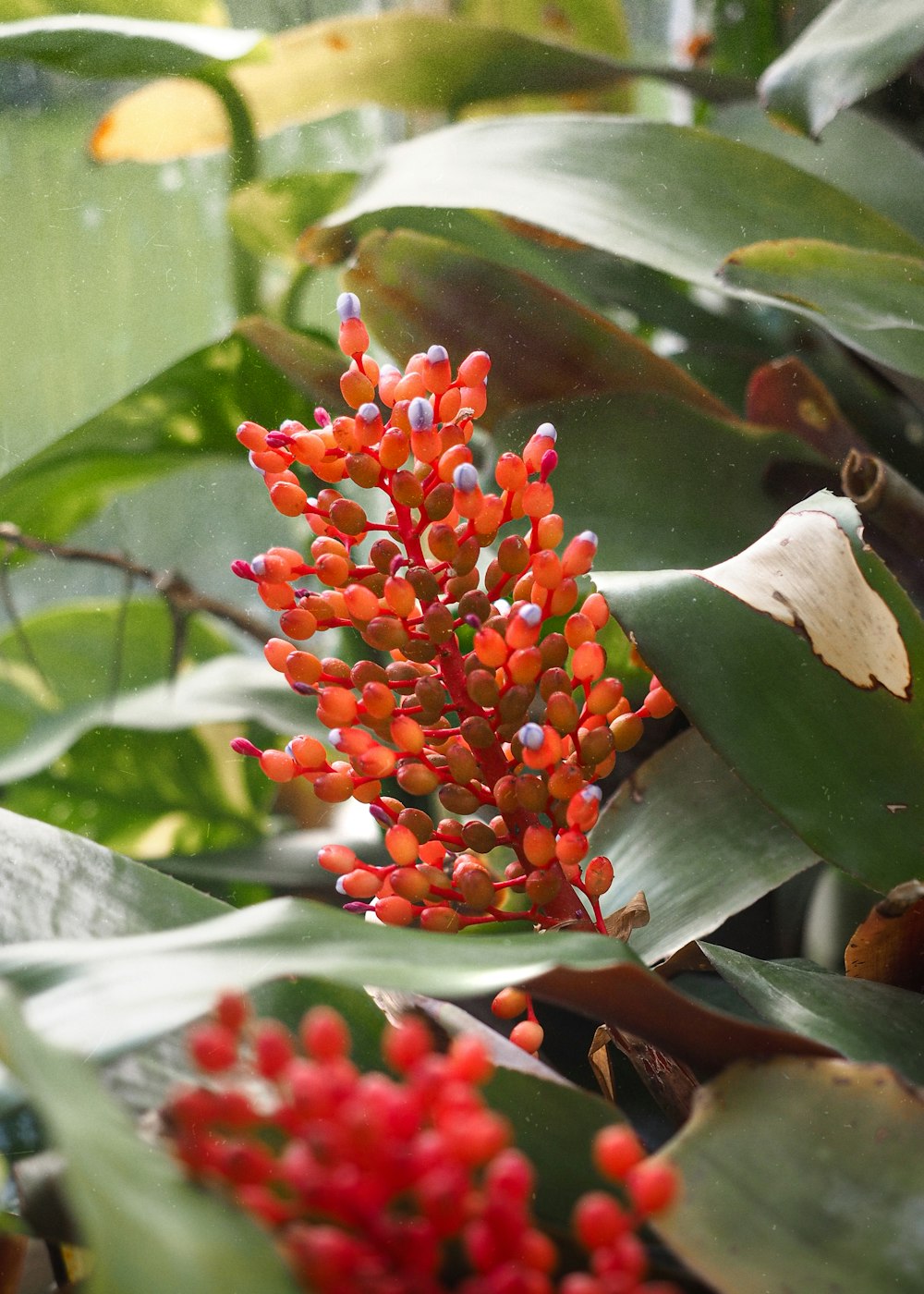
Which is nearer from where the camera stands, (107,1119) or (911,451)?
(107,1119)

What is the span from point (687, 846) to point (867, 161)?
0.37 metres

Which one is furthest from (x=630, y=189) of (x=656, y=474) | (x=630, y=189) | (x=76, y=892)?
(x=76, y=892)

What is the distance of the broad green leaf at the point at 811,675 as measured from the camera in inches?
11.6

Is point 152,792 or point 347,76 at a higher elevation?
point 347,76

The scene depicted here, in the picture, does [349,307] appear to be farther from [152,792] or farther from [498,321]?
[152,792]

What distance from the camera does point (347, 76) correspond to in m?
0.57

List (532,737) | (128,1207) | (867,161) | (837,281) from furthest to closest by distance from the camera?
1. (867,161)
2. (837,281)
3. (532,737)
4. (128,1207)

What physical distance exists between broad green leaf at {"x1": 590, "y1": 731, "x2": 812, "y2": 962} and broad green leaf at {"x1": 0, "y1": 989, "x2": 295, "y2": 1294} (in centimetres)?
20

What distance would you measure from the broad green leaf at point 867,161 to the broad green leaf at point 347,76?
81 mm

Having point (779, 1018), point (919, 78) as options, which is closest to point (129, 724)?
point (779, 1018)

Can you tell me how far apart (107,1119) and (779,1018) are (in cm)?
17

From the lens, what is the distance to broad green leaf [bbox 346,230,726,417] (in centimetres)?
46

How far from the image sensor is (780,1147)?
0.75 ft

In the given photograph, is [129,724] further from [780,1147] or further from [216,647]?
[780,1147]
